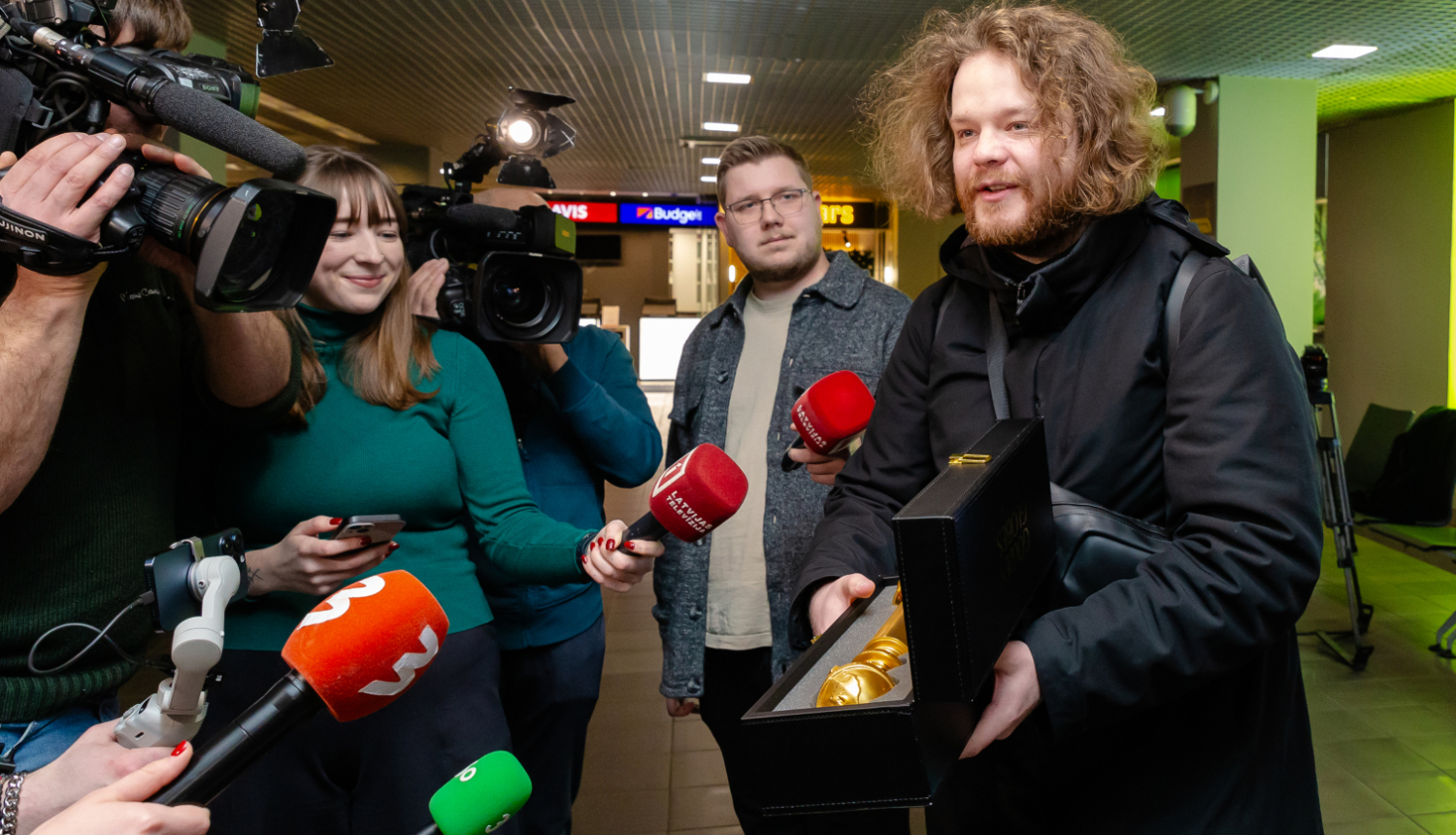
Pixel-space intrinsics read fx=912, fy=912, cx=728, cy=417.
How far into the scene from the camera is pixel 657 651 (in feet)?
13.7

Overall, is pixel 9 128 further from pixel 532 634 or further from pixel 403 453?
pixel 532 634

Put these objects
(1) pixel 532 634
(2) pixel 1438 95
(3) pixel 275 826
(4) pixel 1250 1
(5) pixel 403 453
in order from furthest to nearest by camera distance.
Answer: (2) pixel 1438 95 < (4) pixel 1250 1 < (1) pixel 532 634 < (5) pixel 403 453 < (3) pixel 275 826

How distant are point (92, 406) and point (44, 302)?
0.68 ft

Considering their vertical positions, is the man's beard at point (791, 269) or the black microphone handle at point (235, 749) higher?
the man's beard at point (791, 269)

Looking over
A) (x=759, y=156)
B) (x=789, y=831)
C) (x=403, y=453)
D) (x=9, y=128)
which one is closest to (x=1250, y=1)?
(x=759, y=156)

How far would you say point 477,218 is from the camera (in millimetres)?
1660

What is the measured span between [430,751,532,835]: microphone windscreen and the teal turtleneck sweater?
0.50 m

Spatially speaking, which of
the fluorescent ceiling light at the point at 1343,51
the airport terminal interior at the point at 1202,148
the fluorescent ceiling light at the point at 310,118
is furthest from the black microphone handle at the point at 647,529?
the fluorescent ceiling light at the point at 310,118

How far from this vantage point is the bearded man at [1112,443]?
875 millimetres

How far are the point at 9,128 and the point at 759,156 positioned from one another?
1.42m

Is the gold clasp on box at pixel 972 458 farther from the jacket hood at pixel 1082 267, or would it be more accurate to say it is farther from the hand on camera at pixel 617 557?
the hand on camera at pixel 617 557

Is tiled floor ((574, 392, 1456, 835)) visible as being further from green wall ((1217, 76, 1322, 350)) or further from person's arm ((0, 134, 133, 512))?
green wall ((1217, 76, 1322, 350))

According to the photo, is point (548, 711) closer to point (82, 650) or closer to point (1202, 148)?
point (82, 650)

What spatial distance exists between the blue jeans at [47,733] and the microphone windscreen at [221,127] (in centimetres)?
63
